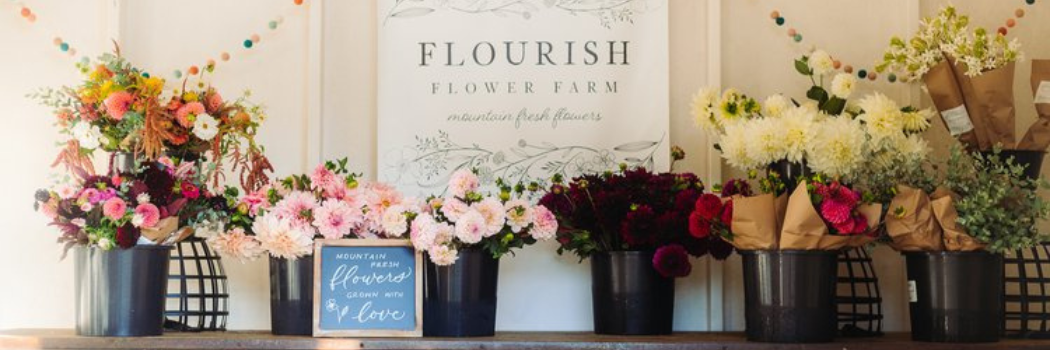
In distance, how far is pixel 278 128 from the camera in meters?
2.86

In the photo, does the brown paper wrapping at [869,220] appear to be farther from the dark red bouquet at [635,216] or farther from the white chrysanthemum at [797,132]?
the dark red bouquet at [635,216]

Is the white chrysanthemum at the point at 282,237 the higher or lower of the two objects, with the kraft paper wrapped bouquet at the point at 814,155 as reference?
lower

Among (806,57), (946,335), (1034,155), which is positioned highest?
(806,57)

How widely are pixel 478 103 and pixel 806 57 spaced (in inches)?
29.2

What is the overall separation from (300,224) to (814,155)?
1032 millimetres

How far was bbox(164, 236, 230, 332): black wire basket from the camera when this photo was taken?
2666mm

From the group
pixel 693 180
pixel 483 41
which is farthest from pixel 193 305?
pixel 693 180

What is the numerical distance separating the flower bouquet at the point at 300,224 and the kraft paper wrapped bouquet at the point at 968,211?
3.18 feet

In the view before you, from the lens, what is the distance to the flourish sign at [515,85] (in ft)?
9.24

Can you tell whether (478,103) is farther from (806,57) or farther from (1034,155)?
(1034,155)

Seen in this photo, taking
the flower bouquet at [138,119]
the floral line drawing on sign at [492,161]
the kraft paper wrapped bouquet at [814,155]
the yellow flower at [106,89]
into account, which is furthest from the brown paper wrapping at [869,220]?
the yellow flower at [106,89]

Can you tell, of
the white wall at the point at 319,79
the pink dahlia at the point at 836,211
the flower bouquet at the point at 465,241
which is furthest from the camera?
the white wall at the point at 319,79

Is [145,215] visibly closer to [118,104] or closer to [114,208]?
[114,208]

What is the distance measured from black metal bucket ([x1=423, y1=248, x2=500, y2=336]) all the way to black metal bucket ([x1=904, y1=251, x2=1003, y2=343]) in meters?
0.88
